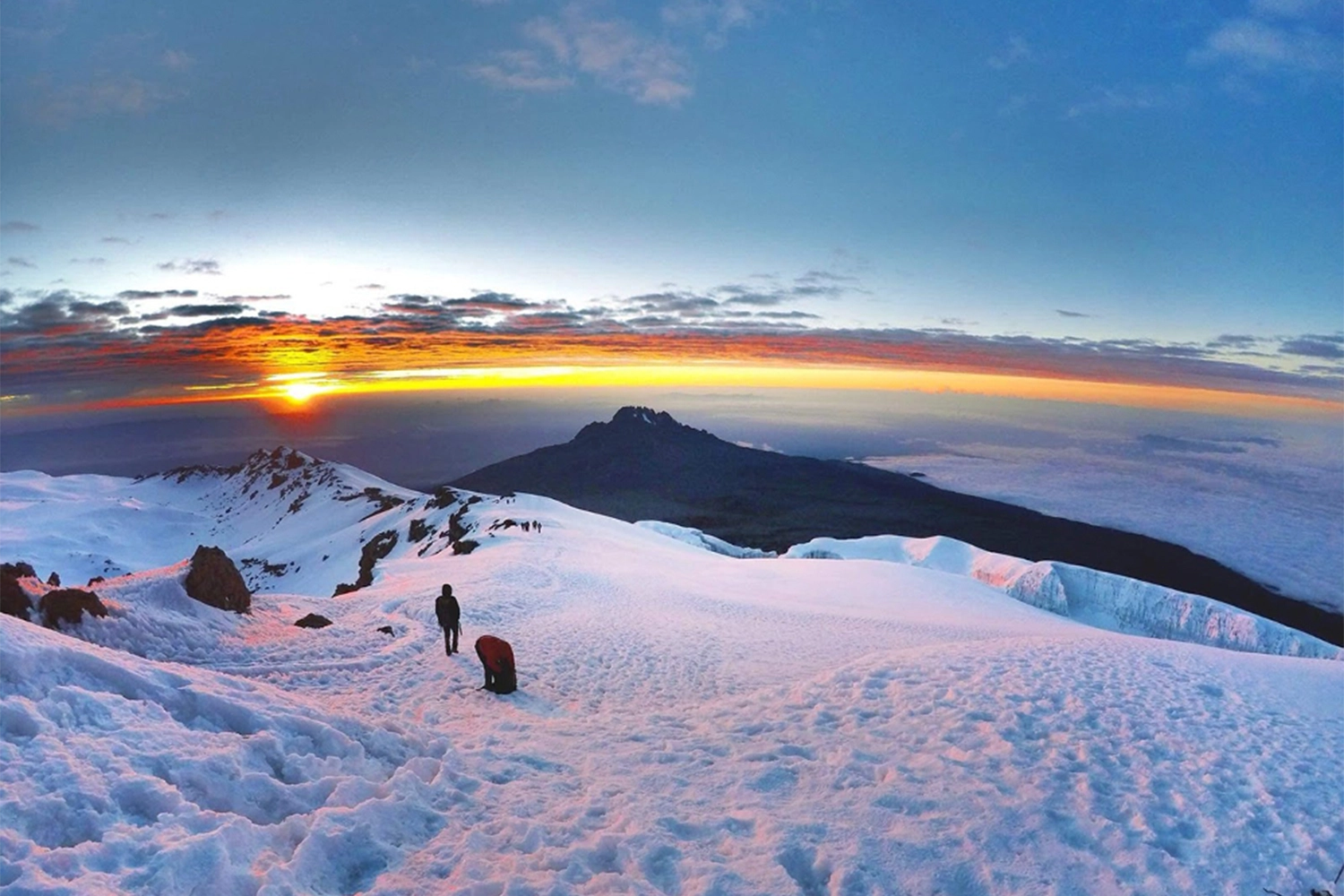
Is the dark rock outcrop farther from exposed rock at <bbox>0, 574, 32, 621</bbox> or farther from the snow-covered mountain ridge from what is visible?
exposed rock at <bbox>0, 574, 32, 621</bbox>

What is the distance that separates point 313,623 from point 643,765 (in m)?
12.8

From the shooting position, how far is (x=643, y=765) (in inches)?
362

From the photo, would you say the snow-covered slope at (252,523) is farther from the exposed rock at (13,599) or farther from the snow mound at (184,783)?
the snow mound at (184,783)

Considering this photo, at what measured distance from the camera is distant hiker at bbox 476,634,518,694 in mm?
12727

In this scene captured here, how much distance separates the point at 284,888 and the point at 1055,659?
1457cm

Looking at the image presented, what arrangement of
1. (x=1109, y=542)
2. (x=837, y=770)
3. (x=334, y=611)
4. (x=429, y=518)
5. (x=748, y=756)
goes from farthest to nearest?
(x=1109, y=542), (x=429, y=518), (x=334, y=611), (x=748, y=756), (x=837, y=770)

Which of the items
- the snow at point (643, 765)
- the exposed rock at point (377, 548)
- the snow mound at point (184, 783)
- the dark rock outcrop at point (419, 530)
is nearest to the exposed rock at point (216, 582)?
the snow at point (643, 765)

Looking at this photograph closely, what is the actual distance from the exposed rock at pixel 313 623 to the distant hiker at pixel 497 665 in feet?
23.0

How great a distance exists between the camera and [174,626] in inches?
530

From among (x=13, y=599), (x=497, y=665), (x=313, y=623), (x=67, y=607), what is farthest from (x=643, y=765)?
(x=313, y=623)

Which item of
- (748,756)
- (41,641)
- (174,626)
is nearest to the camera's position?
(41,641)

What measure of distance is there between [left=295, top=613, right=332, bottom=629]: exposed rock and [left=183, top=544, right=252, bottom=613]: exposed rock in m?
1.39

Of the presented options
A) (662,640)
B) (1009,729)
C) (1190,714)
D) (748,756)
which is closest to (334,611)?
(662,640)

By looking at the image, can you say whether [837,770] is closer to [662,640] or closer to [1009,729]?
[1009,729]
